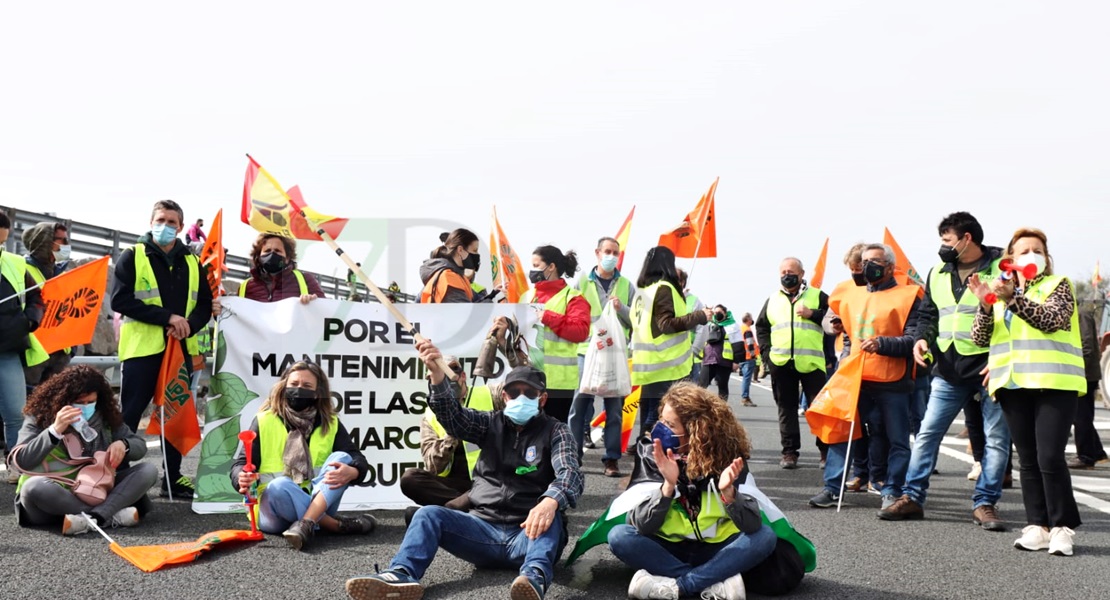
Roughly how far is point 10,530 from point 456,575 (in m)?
2.69

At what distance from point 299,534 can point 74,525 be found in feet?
4.33

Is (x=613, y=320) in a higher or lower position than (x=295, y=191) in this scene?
lower

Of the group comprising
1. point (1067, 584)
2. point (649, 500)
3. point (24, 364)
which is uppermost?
point (24, 364)

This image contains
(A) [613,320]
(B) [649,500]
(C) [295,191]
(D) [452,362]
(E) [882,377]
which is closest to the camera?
(B) [649,500]

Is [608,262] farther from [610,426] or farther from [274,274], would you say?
[274,274]

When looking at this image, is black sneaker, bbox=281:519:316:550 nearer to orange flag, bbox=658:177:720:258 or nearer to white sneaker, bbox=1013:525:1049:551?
white sneaker, bbox=1013:525:1049:551

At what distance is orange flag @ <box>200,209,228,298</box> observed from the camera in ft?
25.6

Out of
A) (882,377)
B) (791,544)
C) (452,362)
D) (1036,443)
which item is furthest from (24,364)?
(1036,443)

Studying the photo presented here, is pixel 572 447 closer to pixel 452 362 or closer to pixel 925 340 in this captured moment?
pixel 452 362

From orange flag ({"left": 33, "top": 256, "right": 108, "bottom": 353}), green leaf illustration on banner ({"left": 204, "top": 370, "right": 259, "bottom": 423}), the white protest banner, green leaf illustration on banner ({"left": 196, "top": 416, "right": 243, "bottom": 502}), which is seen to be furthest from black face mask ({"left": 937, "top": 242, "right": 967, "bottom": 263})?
orange flag ({"left": 33, "top": 256, "right": 108, "bottom": 353})

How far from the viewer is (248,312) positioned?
7.08 metres

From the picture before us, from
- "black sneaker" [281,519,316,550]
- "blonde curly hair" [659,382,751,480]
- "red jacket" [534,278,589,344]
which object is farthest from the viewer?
"red jacket" [534,278,589,344]

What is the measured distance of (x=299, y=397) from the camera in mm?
6133

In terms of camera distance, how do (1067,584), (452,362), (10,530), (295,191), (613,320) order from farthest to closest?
(613,320)
(295,191)
(452,362)
(10,530)
(1067,584)
